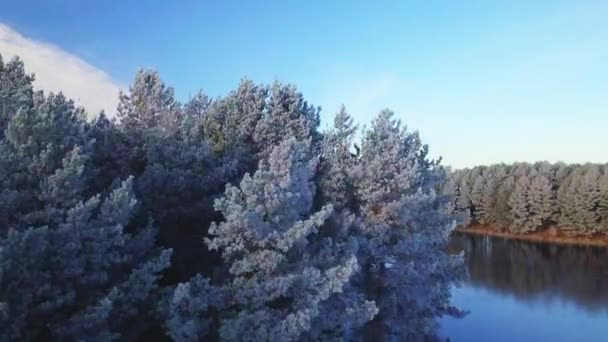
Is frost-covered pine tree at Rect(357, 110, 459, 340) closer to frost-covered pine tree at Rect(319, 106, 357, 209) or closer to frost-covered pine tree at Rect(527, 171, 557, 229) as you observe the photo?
frost-covered pine tree at Rect(319, 106, 357, 209)

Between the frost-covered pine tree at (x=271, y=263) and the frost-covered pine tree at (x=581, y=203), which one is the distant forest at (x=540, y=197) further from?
the frost-covered pine tree at (x=271, y=263)

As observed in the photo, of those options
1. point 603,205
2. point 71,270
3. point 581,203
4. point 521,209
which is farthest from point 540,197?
point 71,270

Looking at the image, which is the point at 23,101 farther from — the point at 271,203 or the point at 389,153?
the point at 389,153

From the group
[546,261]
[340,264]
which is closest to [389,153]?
[340,264]

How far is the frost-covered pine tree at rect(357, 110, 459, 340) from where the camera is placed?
53.0ft

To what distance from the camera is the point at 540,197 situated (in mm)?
53938

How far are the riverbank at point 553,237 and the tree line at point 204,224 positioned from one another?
38372 millimetres

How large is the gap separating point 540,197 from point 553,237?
3.87 metres

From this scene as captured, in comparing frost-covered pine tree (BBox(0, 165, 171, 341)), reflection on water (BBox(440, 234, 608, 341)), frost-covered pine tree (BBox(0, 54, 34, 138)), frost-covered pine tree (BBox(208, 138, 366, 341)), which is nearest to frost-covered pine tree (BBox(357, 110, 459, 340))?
frost-covered pine tree (BBox(208, 138, 366, 341))

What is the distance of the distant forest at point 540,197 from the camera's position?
1984 inches

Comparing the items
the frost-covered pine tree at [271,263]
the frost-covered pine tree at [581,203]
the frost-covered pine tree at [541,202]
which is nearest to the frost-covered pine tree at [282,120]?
the frost-covered pine tree at [271,263]

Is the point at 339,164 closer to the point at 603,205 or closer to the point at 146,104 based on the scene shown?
the point at 146,104

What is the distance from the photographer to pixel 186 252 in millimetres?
13602

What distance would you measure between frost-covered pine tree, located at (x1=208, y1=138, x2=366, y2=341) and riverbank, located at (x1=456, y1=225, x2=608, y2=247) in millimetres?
45574
